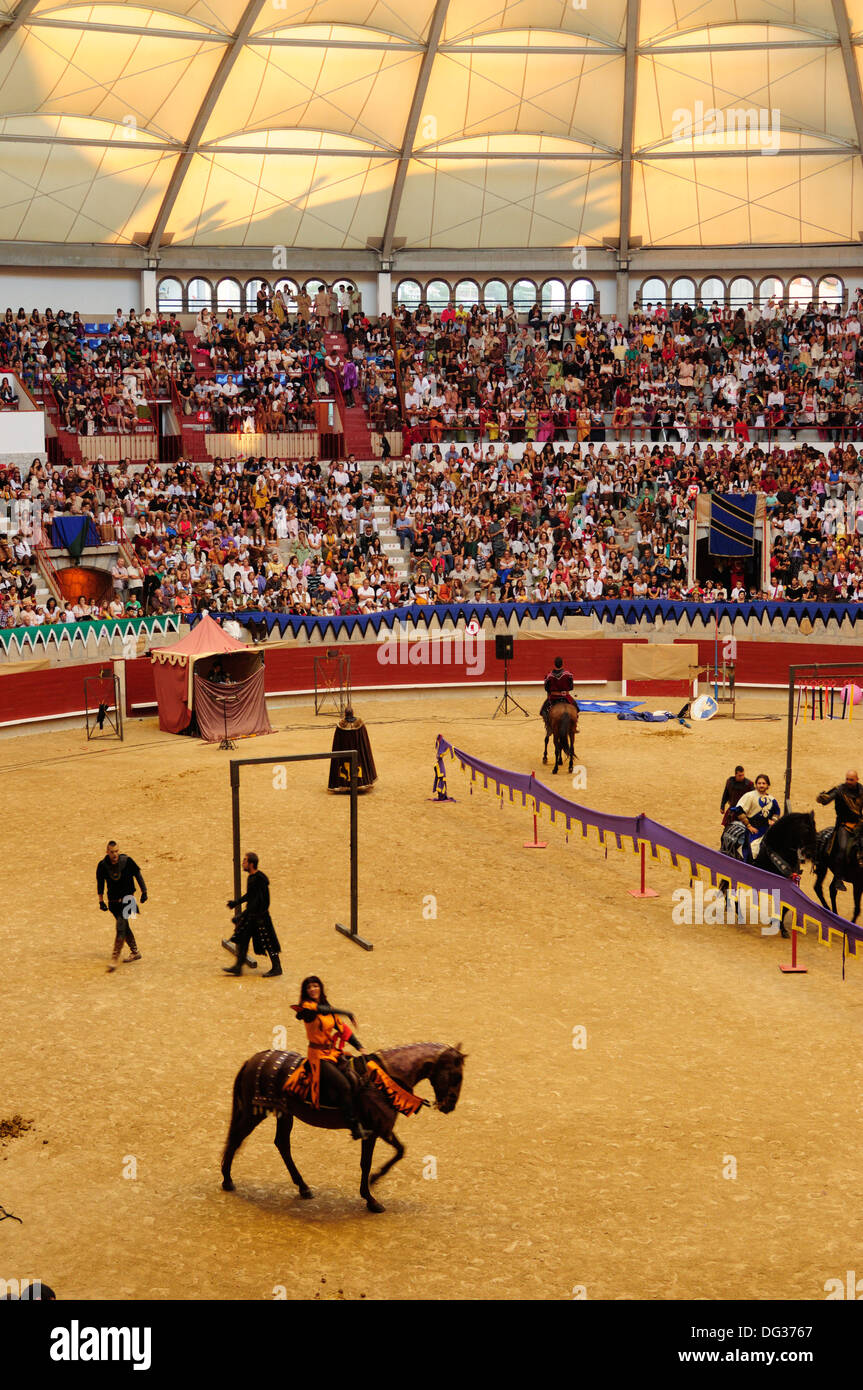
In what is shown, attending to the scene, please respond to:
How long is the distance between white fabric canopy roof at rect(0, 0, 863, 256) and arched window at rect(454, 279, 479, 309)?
1535mm

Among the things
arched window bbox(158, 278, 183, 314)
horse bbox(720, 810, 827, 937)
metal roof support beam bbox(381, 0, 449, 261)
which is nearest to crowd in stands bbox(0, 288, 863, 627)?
arched window bbox(158, 278, 183, 314)

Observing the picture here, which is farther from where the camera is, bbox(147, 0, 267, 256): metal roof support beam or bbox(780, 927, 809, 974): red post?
bbox(147, 0, 267, 256): metal roof support beam

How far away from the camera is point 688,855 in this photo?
1714 cm

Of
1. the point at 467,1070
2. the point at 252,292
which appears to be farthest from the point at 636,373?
the point at 467,1070

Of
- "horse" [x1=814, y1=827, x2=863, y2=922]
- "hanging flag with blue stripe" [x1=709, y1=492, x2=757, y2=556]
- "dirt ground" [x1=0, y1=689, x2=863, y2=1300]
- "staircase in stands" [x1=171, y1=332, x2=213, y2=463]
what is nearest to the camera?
"dirt ground" [x1=0, y1=689, x2=863, y2=1300]

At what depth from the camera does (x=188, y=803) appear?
22.8 meters

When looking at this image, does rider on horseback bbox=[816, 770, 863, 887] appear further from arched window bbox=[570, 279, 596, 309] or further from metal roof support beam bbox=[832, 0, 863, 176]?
arched window bbox=[570, 279, 596, 309]

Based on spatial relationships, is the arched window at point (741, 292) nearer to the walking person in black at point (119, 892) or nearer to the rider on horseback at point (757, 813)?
the rider on horseback at point (757, 813)

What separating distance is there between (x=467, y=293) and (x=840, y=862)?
119ft

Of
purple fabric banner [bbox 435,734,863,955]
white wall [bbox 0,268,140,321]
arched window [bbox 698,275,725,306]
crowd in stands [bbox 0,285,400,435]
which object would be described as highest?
arched window [bbox 698,275,725,306]

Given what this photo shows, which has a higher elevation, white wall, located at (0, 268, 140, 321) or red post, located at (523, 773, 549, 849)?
white wall, located at (0, 268, 140, 321)

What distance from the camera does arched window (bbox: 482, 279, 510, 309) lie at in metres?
47.9

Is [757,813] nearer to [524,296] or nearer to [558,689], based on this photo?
[558,689]
